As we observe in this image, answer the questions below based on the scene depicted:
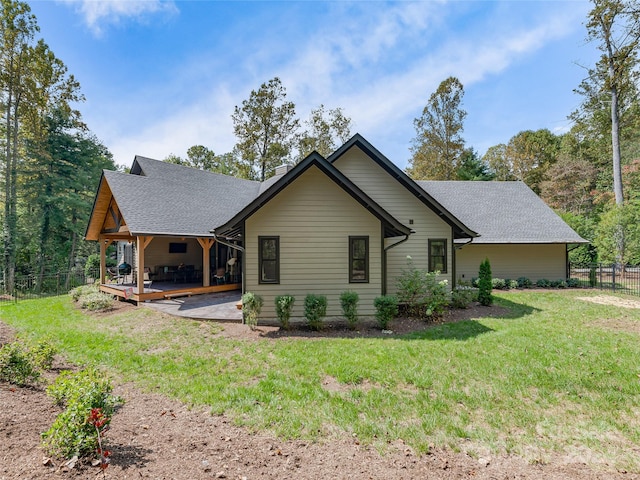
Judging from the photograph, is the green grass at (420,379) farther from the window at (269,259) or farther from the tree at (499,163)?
the tree at (499,163)

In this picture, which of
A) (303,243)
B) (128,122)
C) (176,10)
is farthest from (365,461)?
(128,122)

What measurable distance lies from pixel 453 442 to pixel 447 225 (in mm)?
9453

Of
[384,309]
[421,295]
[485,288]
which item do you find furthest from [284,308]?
[485,288]

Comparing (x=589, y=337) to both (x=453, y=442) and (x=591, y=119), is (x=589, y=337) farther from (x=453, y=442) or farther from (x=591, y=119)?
(x=591, y=119)

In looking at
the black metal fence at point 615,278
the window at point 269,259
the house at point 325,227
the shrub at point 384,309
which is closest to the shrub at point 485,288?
the house at point 325,227

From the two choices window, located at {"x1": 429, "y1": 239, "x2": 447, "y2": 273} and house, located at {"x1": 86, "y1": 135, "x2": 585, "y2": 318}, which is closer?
house, located at {"x1": 86, "y1": 135, "x2": 585, "y2": 318}

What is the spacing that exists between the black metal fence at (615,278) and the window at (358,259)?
14067 millimetres

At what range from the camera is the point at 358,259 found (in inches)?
356

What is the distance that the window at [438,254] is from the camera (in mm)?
11680

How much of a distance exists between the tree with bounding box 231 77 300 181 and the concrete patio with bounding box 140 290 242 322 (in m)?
20.2

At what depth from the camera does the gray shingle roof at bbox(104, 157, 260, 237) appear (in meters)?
12.2

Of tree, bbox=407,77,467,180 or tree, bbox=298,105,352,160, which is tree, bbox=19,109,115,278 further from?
tree, bbox=407,77,467,180

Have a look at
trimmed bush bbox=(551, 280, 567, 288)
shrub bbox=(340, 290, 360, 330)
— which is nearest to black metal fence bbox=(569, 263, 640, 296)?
trimmed bush bbox=(551, 280, 567, 288)

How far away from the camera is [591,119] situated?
29.2m
